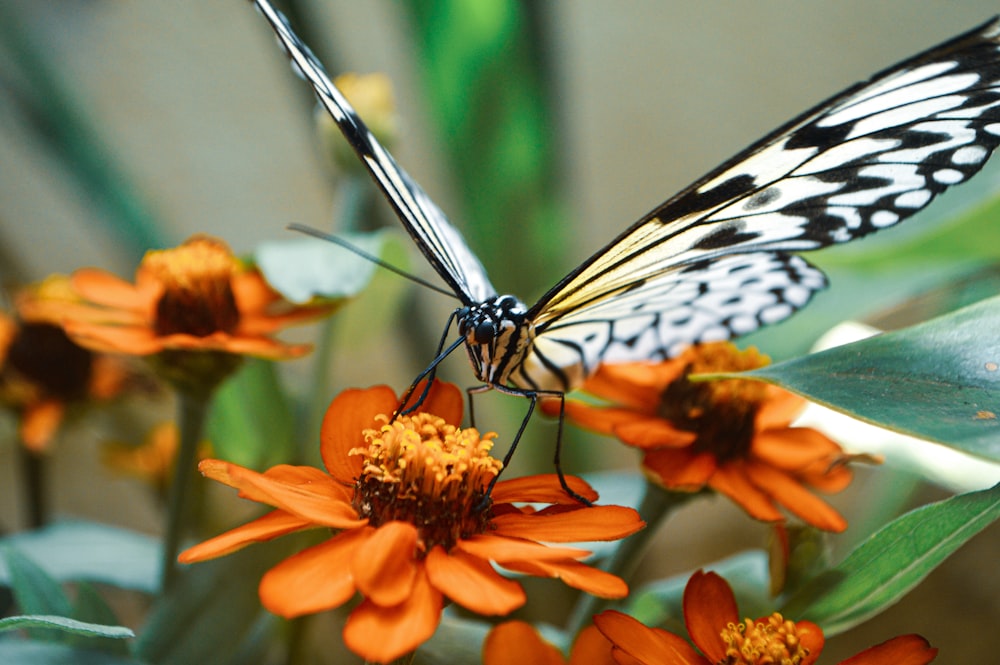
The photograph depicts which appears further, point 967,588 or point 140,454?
point 967,588

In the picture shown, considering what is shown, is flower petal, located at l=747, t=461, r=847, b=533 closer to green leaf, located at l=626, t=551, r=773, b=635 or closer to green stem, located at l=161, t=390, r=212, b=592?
green leaf, located at l=626, t=551, r=773, b=635

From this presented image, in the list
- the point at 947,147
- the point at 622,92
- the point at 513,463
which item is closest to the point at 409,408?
the point at 947,147

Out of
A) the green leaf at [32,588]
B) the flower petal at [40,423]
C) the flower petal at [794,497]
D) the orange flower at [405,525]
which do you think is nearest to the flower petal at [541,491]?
the orange flower at [405,525]

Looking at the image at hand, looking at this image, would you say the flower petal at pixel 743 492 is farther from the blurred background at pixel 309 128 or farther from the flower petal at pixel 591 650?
the blurred background at pixel 309 128

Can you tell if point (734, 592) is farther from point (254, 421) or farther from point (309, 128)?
point (309, 128)

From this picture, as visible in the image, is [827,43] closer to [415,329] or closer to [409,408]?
[415,329]

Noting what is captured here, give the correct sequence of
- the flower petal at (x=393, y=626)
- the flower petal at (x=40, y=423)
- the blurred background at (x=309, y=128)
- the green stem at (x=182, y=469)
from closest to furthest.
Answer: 1. the flower petal at (x=393, y=626)
2. the green stem at (x=182, y=469)
3. the flower petal at (x=40, y=423)
4. the blurred background at (x=309, y=128)

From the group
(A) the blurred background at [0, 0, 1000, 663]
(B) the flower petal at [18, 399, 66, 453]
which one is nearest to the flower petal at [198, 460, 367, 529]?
(B) the flower petal at [18, 399, 66, 453]
